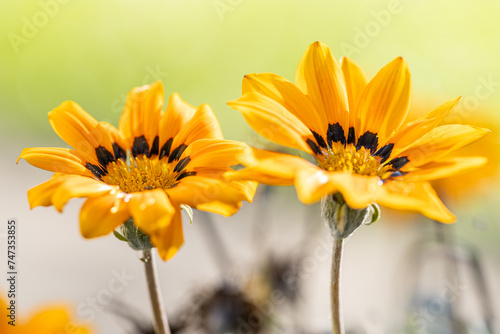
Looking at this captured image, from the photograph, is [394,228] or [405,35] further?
[405,35]

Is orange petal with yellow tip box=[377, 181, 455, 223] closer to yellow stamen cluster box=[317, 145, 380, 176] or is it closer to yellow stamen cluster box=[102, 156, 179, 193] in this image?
yellow stamen cluster box=[317, 145, 380, 176]

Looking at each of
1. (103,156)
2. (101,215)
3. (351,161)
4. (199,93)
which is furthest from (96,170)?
(199,93)

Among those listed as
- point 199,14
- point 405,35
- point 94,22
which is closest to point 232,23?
point 199,14

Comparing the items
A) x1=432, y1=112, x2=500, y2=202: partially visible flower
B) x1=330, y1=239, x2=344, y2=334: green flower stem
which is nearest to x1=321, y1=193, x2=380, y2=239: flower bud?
x1=330, y1=239, x2=344, y2=334: green flower stem

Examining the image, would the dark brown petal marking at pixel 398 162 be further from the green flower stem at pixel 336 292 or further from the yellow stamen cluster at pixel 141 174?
the yellow stamen cluster at pixel 141 174

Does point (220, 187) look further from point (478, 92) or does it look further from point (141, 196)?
point (478, 92)

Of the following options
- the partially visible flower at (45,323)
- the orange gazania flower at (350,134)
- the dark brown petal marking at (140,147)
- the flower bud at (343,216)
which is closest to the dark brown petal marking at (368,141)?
the orange gazania flower at (350,134)
